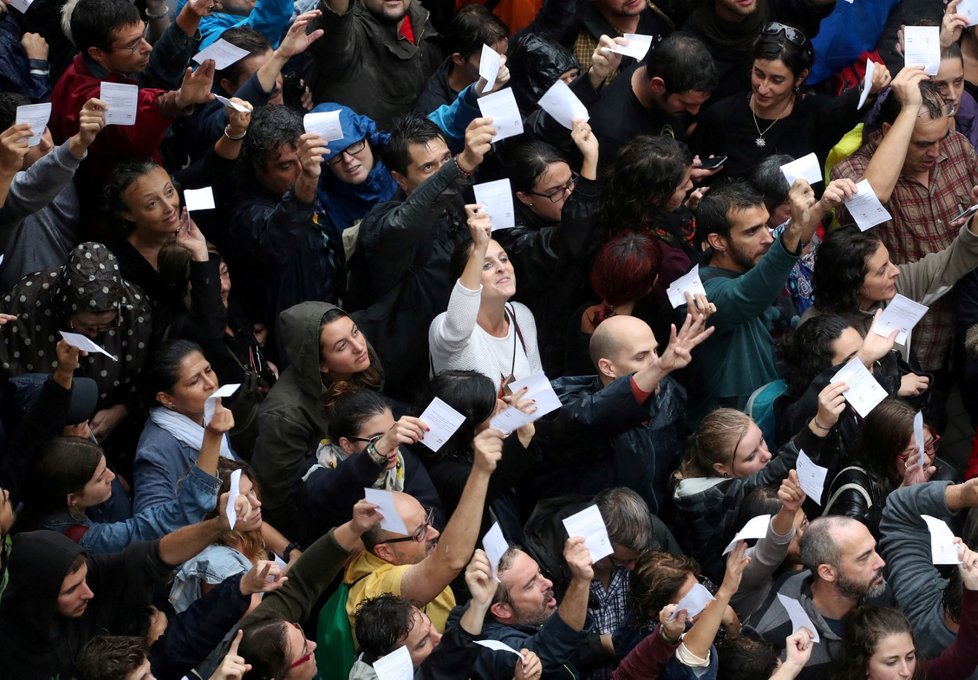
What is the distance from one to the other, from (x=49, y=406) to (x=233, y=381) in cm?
113

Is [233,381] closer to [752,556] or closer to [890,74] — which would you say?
[752,556]

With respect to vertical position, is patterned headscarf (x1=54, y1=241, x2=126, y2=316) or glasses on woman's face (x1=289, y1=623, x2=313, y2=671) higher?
patterned headscarf (x1=54, y1=241, x2=126, y2=316)

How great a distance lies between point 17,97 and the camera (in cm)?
693

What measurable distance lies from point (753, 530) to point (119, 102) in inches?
126

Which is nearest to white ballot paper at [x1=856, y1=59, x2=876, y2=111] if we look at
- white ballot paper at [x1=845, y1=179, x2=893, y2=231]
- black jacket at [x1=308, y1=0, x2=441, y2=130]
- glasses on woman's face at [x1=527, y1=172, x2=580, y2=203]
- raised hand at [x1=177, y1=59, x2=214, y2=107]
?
white ballot paper at [x1=845, y1=179, x2=893, y2=231]

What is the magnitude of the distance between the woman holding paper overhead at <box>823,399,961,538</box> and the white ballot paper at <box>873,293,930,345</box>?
11.9 inches

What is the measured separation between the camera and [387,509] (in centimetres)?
548

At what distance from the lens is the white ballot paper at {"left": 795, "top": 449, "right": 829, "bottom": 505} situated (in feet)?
18.5

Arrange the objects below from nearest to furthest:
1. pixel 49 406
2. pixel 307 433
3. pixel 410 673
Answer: pixel 410 673 < pixel 49 406 < pixel 307 433

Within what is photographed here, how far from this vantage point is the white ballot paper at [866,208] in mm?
6797

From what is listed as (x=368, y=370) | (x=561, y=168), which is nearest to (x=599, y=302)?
(x=561, y=168)

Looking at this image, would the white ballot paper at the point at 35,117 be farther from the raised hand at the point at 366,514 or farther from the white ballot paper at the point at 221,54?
the raised hand at the point at 366,514

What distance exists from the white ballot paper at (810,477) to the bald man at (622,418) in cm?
62

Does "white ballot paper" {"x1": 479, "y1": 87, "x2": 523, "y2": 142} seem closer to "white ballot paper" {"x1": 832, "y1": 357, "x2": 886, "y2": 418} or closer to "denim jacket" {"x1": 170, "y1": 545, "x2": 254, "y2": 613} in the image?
"white ballot paper" {"x1": 832, "y1": 357, "x2": 886, "y2": 418}
